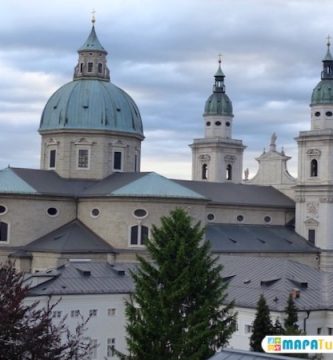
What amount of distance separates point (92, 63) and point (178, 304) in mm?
42299

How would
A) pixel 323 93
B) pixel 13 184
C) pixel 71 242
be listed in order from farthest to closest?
pixel 323 93 < pixel 13 184 < pixel 71 242

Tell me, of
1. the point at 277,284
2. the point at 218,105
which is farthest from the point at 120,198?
the point at 218,105

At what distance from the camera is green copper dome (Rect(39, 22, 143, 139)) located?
6562cm

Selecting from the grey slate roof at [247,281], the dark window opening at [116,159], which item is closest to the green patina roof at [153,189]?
the dark window opening at [116,159]

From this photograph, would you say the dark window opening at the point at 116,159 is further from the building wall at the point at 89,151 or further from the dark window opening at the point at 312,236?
the dark window opening at the point at 312,236

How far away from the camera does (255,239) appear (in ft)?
231

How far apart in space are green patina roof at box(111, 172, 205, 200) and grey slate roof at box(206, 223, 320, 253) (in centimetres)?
616

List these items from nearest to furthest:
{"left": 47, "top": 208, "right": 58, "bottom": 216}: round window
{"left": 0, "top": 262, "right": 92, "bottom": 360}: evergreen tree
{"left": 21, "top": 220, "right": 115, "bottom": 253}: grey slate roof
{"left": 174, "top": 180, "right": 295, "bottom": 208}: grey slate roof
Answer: {"left": 0, "top": 262, "right": 92, "bottom": 360}: evergreen tree < {"left": 21, "top": 220, "right": 115, "bottom": 253}: grey slate roof < {"left": 47, "top": 208, "right": 58, "bottom": 216}: round window < {"left": 174, "top": 180, "right": 295, "bottom": 208}: grey slate roof

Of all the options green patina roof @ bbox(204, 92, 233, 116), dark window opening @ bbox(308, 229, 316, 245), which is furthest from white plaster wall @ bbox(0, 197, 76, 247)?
green patina roof @ bbox(204, 92, 233, 116)

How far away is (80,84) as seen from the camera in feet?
221

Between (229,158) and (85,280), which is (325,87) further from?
(85,280)

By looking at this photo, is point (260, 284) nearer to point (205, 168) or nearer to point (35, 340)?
point (35, 340)

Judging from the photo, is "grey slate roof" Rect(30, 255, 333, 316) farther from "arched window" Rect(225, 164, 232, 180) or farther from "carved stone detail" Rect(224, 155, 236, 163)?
"carved stone detail" Rect(224, 155, 236, 163)

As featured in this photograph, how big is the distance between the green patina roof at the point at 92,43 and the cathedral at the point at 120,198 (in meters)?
0.08
